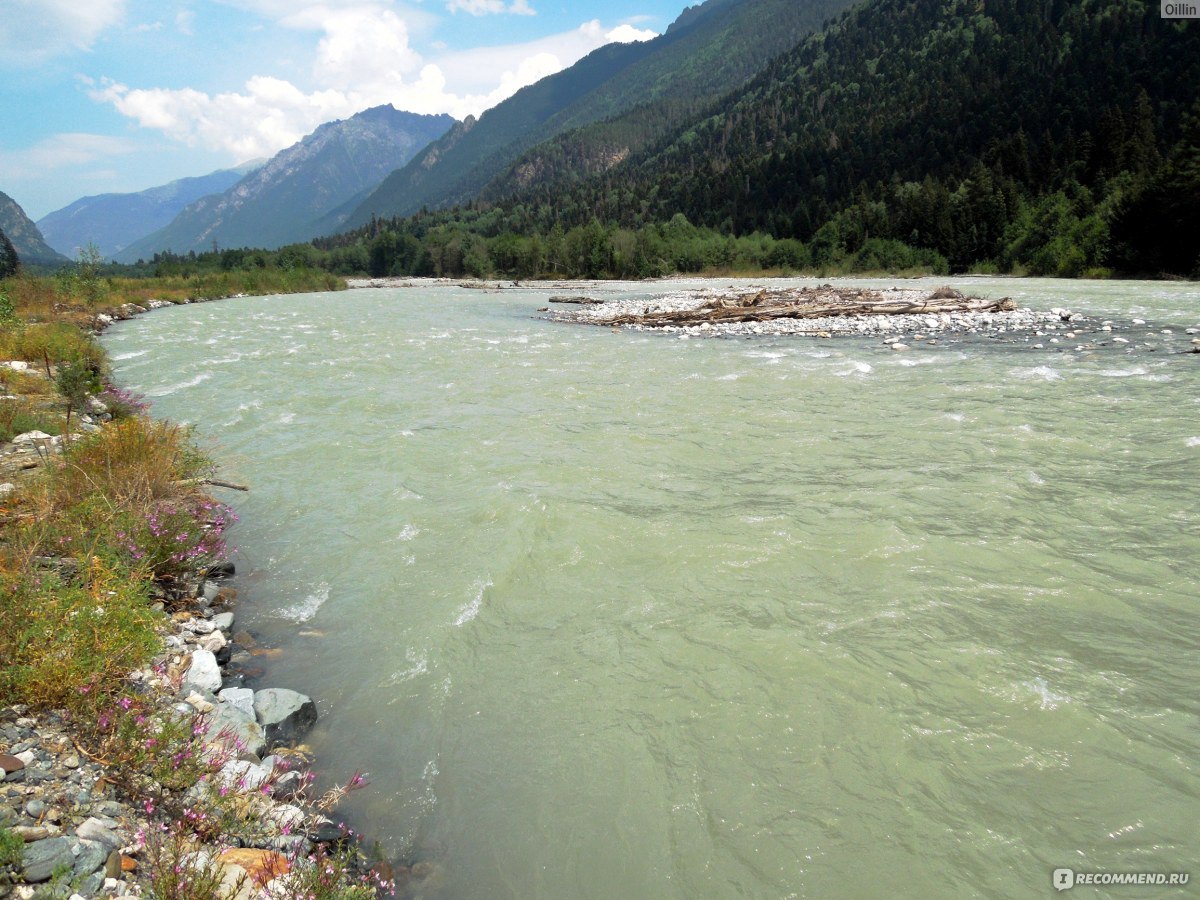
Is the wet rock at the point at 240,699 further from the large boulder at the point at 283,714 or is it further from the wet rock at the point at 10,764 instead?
the wet rock at the point at 10,764

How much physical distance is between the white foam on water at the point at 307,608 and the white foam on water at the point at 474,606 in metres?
1.53

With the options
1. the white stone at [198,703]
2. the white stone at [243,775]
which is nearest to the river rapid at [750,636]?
the white stone at [243,775]

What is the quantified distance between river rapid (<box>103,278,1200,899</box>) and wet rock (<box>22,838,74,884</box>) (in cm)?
149

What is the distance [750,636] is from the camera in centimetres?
518

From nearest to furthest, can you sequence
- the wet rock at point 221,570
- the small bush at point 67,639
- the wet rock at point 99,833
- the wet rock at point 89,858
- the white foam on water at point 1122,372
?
the wet rock at point 89,858 → the wet rock at point 99,833 → the small bush at point 67,639 → the wet rock at point 221,570 → the white foam on water at point 1122,372

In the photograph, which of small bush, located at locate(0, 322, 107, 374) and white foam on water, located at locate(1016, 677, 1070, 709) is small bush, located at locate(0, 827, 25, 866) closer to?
white foam on water, located at locate(1016, 677, 1070, 709)

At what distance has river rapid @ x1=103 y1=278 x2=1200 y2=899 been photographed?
346 cm

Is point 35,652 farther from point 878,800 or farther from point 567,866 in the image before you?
point 878,800

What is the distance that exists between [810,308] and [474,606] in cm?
2606

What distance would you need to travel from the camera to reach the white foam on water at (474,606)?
580cm

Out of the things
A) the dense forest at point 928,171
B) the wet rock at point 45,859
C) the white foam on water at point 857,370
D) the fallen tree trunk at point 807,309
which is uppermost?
the dense forest at point 928,171

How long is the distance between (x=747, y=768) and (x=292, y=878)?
8.67ft

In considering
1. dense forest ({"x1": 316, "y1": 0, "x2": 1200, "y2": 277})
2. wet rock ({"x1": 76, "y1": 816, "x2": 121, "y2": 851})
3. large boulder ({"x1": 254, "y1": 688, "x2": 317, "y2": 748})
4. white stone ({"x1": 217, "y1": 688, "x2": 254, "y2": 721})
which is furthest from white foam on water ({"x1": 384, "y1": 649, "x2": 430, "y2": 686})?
dense forest ({"x1": 316, "y1": 0, "x2": 1200, "y2": 277})

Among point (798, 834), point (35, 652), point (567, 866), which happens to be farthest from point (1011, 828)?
point (35, 652)
